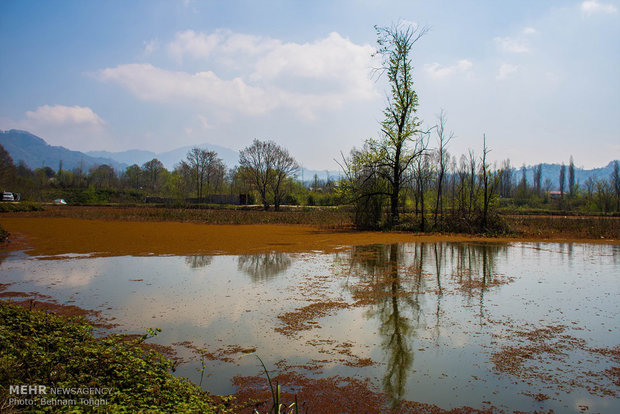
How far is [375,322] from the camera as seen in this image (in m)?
5.53

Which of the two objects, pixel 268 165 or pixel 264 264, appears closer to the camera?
pixel 264 264

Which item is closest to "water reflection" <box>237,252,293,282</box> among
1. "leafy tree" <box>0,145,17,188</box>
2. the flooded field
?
the flooded field

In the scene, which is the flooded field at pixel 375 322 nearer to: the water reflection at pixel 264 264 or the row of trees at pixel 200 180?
the water reflection at pixel 264 264

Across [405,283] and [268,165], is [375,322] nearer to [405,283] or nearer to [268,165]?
[405,283]

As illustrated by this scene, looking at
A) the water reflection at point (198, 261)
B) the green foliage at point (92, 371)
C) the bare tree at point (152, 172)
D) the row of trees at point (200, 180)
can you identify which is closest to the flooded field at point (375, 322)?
the water reflection at point (198, 261)

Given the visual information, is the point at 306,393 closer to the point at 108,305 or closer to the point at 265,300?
the point at 265,300

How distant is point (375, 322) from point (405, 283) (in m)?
2.73

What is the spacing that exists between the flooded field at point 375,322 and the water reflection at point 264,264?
0.22 ft

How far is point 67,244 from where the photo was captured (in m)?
14.2

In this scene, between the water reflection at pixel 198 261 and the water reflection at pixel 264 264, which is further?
the water reflection at pixel 198 261

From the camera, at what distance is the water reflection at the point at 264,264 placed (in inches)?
353

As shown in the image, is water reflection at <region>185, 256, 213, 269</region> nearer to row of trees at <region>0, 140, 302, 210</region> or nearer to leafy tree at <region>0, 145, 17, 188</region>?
row of trees at <region>0, 140, 302, 210</region>

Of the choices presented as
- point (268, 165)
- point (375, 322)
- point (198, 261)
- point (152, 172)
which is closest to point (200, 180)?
point (268, 165)

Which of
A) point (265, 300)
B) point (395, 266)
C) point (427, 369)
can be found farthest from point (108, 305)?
point (395, 266)
